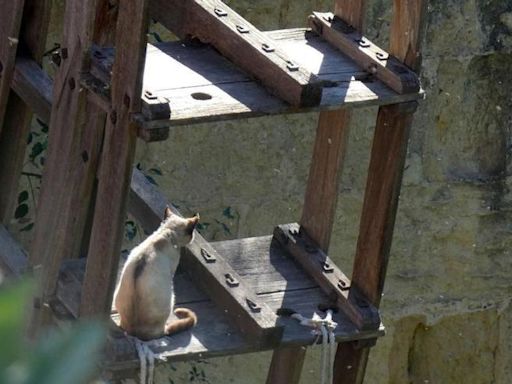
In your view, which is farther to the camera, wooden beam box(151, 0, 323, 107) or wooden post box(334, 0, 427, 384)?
wooden post box(334, 0, 427, 384)

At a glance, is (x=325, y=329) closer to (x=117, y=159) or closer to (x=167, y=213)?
(x=167, y=213)

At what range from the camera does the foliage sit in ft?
2.16

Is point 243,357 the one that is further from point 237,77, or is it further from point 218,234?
point 237,77

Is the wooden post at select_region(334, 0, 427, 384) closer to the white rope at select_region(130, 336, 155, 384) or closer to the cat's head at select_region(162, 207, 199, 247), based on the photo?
the cat's head at select_region(162, 207, 199, 247)

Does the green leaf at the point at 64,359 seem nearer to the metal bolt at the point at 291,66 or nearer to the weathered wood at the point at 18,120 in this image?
the metal bolt at the point at 291,66

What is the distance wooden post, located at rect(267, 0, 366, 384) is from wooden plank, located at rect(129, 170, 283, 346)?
1.01 feet

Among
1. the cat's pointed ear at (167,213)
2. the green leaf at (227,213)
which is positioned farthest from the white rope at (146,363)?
the green leaf at (227,213)

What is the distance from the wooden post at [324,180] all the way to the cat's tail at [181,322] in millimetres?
496

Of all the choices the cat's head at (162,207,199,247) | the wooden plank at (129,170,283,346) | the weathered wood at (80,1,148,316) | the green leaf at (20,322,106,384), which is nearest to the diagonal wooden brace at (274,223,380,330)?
the wooden plank at (129,170,283,346)

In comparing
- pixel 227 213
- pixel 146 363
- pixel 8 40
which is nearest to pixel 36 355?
pixel 146 363

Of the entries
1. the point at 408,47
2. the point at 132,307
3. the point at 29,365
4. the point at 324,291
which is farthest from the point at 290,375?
the point at 29,365

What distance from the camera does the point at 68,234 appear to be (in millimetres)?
2998

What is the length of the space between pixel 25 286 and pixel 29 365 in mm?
45

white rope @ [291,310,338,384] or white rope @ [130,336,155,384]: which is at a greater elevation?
white rope @ [130,336,155,384]
